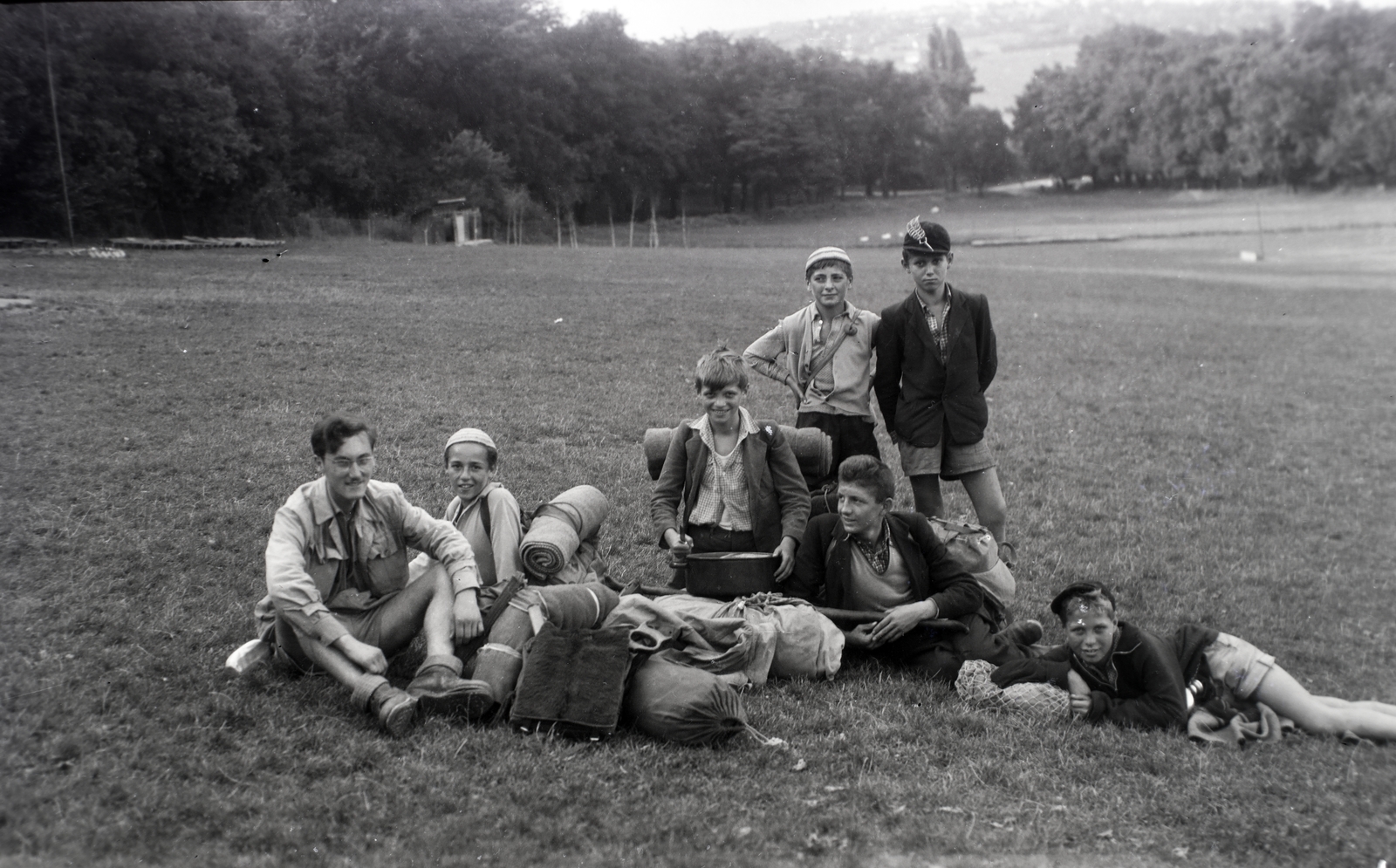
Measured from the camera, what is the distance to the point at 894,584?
5523 mm

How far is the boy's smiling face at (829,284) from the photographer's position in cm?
619

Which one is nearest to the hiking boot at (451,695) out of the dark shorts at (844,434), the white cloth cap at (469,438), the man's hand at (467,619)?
the man's hand at (467,619)

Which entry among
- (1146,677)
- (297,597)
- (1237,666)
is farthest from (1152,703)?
(297,597)

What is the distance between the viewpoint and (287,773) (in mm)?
4004

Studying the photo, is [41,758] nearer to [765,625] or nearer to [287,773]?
[287,773]

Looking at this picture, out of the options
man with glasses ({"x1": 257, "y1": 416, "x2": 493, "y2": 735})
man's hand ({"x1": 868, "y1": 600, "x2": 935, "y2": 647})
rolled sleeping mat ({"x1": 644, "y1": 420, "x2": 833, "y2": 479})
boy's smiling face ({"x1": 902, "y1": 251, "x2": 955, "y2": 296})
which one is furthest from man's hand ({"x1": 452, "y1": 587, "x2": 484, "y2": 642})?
boy's smiling face ({"x1": 902, "y1": 251, "x2": 955, "y2": 296})

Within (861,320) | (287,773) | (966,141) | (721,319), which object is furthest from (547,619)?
(966,141)

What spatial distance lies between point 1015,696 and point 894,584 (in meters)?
0.87

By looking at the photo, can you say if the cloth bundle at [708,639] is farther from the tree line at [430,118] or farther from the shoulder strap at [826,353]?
the tree line at [430,118]

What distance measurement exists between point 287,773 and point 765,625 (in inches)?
87.9

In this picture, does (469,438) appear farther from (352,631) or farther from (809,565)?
(809,565)

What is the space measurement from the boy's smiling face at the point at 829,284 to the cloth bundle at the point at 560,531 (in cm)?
176

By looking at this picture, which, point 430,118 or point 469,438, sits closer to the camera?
point 469,438

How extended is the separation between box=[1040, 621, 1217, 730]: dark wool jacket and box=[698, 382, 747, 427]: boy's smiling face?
2085 millimetres
